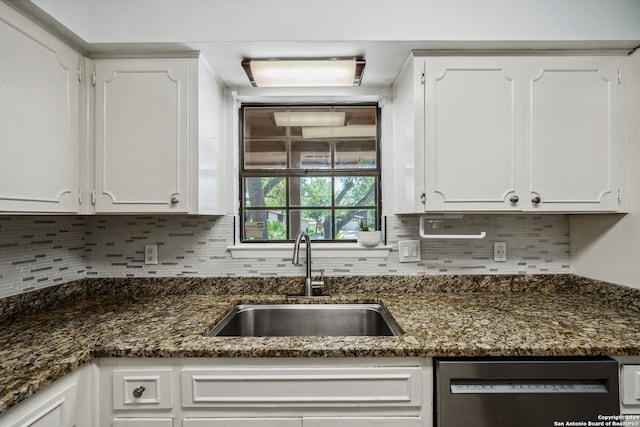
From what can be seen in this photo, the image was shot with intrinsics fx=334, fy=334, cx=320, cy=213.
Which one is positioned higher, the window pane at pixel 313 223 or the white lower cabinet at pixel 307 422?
the window pane at pixel 313 223

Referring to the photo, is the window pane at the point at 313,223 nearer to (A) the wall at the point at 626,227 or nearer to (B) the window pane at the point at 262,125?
(B) the window pane at the point at 262,125

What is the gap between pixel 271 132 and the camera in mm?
2037

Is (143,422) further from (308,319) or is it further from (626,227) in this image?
(626,227)

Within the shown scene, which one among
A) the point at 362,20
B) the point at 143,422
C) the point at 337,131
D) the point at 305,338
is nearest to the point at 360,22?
the point at 362,20

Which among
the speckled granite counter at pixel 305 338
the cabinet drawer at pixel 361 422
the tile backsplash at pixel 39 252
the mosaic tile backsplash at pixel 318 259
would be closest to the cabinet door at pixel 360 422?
the cabinet drawer at pixel 361 422

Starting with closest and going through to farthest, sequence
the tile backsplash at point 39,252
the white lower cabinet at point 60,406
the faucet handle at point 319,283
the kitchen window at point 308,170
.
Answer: the white lower cabinet at point 60,406 → the tile backsplash at point 39,252 → the faucet handle at point 319,283 → the kitchen window at point 308,170

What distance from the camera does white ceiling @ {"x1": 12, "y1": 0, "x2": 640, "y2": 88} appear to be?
1.44 m

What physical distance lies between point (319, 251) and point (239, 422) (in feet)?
3.05

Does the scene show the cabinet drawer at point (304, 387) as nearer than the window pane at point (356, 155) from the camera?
Yes

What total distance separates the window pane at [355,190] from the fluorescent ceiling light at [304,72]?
546 millimetres

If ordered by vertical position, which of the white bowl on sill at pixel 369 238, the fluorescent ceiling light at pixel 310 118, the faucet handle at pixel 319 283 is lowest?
the faucet handle at pixel 319 283

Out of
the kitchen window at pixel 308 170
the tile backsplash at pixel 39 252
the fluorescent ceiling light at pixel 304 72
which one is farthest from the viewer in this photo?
the kitchen window at pixel 308 170

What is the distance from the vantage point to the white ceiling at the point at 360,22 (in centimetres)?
144

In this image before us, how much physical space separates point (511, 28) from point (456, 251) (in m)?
1.09
